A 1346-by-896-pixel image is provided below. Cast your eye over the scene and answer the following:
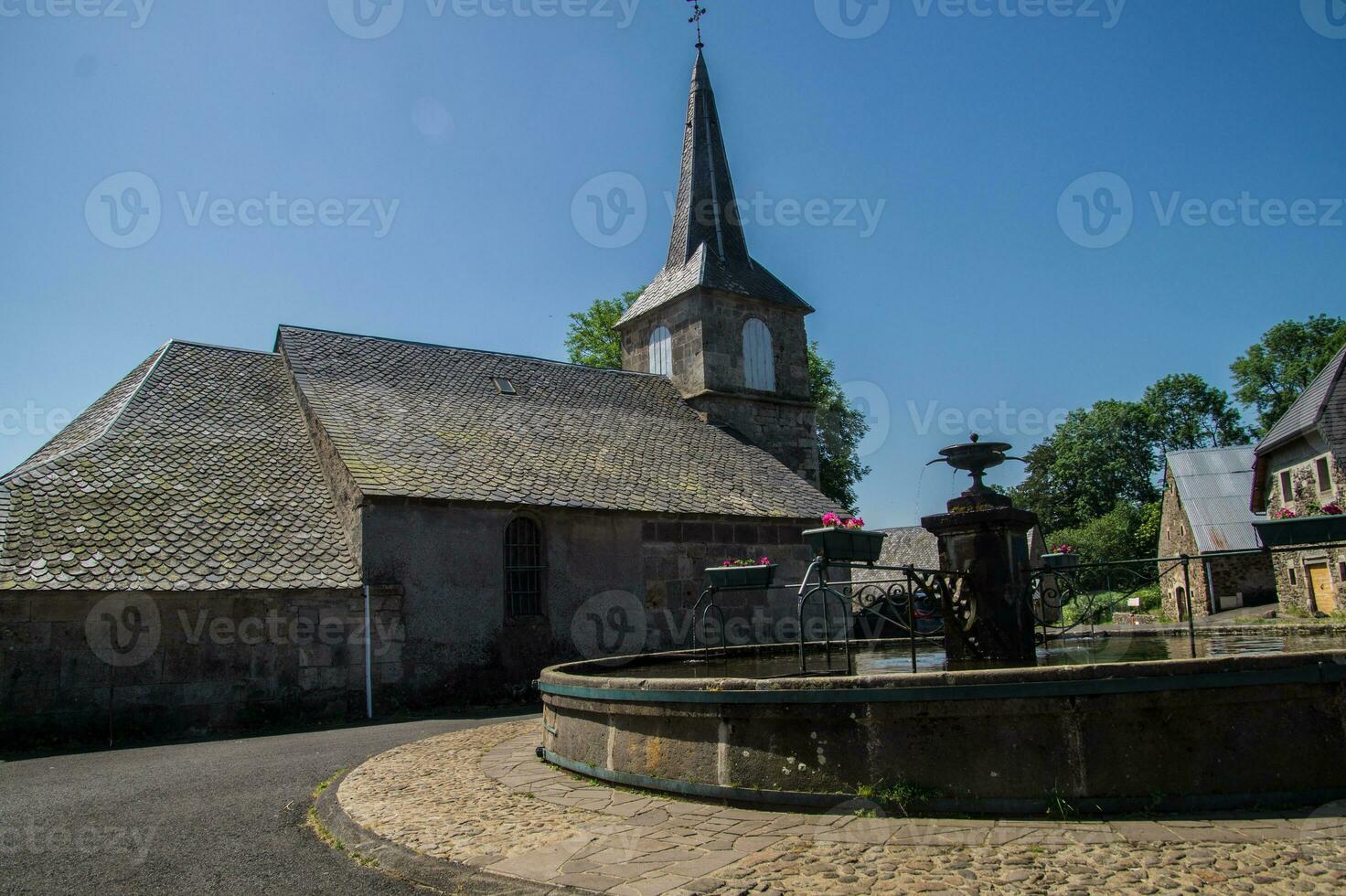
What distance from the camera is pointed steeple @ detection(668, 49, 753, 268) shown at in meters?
27.8

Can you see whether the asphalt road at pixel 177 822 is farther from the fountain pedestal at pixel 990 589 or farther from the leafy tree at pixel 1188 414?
the leafy tree at pixel 1188 414

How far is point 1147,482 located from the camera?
199 ft

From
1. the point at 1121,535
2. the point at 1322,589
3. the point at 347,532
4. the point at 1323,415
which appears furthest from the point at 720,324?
the point at 1121,535

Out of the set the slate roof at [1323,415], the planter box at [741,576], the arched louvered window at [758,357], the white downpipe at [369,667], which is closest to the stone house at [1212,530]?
the slate roof at [1323,415]

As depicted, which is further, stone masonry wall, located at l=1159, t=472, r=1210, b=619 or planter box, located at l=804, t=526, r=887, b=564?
stone masonry wall, located at l=1159, t=472, r=1210, b=619

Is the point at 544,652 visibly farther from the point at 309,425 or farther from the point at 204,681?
the point at 309,425

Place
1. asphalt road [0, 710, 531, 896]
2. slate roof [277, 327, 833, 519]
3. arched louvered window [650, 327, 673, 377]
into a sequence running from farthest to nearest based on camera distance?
arched louvered window [650, 327, 673, 377]
slate roof [277, 327, 833, 519]
asphalt road [0, 710, 531, 896]

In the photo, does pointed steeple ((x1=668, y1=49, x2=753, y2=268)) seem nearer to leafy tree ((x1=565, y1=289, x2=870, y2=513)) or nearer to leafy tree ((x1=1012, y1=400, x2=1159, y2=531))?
leafy tree ((x1=565, y1=289, x2=870, y2=513))

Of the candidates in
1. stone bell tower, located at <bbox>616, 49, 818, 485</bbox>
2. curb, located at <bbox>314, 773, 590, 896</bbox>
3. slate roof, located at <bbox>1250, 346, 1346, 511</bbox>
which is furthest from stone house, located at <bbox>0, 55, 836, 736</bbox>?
slate roof, located at <bbox>1250, 346, 1346, 511</bbox>

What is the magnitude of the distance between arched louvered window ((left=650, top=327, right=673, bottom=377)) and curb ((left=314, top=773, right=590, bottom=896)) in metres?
21.2

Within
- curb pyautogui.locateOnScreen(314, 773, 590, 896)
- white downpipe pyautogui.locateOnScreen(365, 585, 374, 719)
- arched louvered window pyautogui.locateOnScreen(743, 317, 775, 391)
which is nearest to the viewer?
curb pyautogui.locateOnScreen(314, 773, 590, 896)

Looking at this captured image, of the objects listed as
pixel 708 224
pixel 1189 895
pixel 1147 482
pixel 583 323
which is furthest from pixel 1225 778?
pixel 1147 482

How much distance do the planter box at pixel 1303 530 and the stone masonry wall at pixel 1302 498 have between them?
17.8 meters

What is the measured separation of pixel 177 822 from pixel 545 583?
32.6 ft
